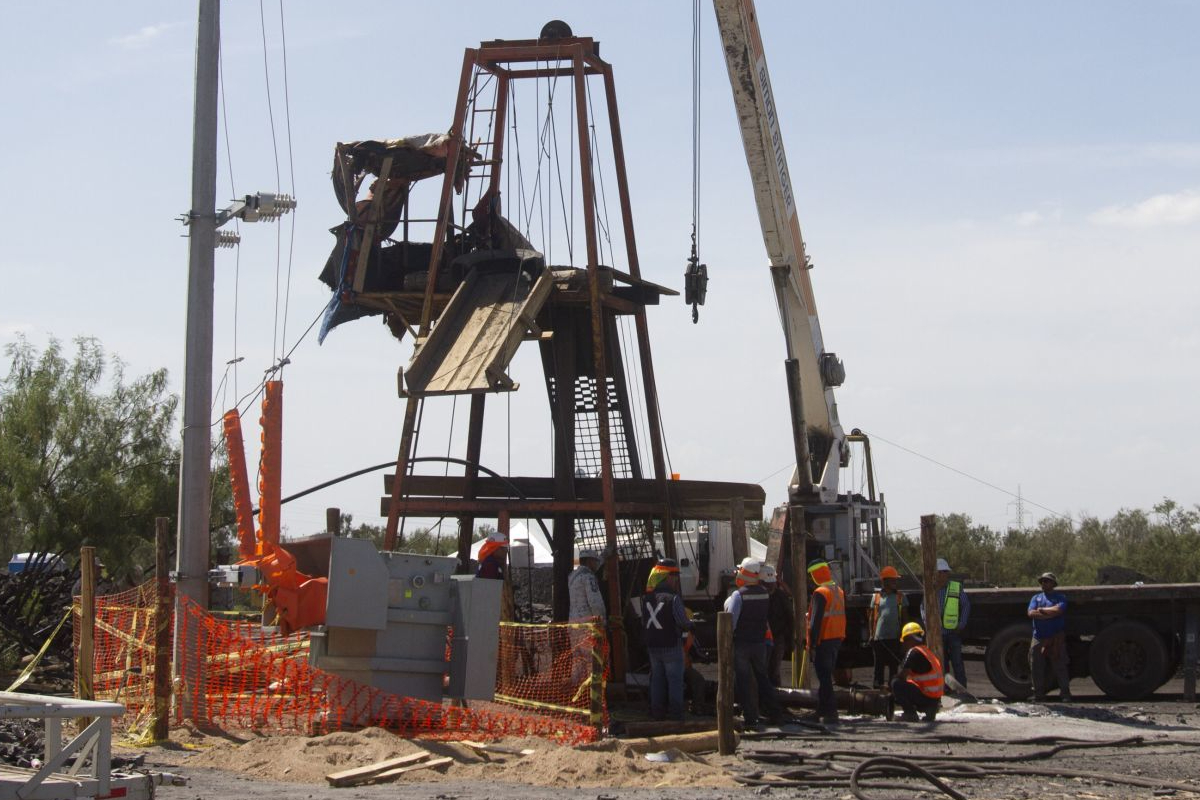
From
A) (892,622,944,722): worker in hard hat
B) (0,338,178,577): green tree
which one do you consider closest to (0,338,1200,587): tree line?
(0,338,178,577): green tree

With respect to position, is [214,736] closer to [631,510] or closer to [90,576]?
[90,576]

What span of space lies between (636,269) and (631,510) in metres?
3.31

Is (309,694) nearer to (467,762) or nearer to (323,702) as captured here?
(323,702)

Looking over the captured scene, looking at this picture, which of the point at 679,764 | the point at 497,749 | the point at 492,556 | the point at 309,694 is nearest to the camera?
the point at 679,764

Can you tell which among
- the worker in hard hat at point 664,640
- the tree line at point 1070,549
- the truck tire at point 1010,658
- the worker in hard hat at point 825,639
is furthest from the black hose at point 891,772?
the tree line at point 1070,549

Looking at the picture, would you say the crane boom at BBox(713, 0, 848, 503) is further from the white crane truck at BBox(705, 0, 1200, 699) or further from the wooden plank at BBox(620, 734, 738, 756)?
the wooden plank at BBox(620, 734, 738, 756)

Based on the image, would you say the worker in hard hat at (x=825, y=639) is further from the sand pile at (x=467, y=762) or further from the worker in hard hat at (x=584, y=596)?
the sand pile at (x=467, y=762)

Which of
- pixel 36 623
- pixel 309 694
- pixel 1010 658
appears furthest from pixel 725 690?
pixel 36 623

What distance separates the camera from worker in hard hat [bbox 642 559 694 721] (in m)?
14.8

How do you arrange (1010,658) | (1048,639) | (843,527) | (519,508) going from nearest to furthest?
(1048,639), (519,508), (1010,658), (843,527)

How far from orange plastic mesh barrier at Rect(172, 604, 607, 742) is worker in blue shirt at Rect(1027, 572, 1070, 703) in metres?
6.35

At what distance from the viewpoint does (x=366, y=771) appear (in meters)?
11.1

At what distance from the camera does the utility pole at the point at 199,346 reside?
14.4m

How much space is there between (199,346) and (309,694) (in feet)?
11.8
